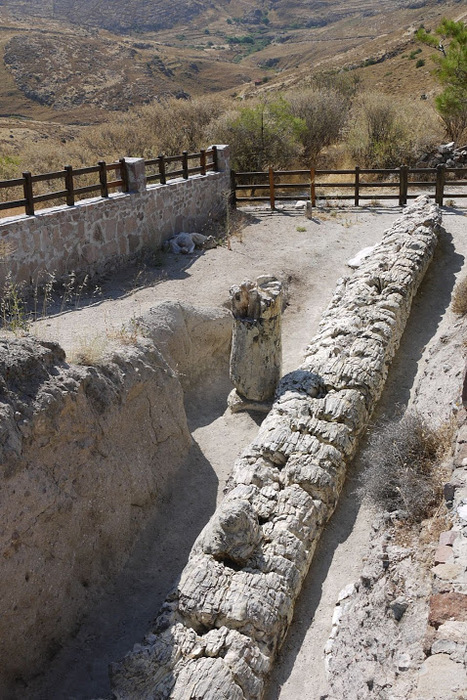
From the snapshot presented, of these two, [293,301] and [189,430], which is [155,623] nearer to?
[189,430]

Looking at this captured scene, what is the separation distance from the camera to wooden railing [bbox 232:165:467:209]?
18.5 m

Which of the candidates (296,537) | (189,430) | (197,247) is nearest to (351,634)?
(296,537)

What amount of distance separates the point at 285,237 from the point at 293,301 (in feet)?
11.8

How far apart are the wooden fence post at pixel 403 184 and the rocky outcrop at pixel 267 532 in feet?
28.9

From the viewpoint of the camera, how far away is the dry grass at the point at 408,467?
6.90 meters

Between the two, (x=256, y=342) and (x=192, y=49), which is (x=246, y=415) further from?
(x=192, y=49)

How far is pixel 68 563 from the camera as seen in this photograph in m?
6.80

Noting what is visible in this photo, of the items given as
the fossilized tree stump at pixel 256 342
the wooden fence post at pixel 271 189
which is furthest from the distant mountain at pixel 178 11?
the fossilized tree stump at pixel 256 342

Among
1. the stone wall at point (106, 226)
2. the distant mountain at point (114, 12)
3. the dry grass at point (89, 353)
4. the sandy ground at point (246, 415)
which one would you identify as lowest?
the sandy ground at point (246, 415)

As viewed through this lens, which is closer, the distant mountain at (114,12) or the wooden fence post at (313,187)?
the wooden fence post at (313,187)

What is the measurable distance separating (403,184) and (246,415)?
36.2 feet

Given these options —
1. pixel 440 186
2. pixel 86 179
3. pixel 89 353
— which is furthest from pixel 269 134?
pixel 89 353

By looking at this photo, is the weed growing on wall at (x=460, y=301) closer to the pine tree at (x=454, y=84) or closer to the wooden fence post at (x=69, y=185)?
the wooden fence post at (x=69, y=185)

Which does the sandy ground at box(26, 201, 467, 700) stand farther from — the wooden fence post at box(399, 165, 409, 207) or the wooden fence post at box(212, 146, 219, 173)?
the wooden fence post at box(212, 146, 219, 173)
